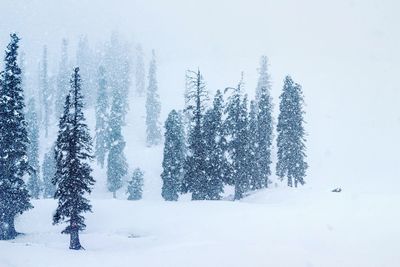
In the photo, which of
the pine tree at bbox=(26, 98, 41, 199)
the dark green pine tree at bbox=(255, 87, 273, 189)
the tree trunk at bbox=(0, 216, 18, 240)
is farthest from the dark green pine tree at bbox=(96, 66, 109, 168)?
the tree trunk at bbox=(0, 216, 18, 240)

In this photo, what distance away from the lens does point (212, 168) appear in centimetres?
4172

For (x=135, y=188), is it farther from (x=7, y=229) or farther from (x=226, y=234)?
(x=226, y=234)

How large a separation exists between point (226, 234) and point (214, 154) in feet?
55.5

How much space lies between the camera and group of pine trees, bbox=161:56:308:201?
136ft

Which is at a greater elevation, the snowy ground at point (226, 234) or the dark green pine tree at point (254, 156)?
the dark green pine tree at point (254, 156)

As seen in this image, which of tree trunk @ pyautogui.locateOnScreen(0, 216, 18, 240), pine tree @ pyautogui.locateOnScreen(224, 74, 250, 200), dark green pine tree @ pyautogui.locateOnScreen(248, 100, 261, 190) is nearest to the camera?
tree trunk @ pyautogui.locateOnScreen(0, 216, 18, 240)

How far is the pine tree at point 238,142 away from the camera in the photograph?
153 ft

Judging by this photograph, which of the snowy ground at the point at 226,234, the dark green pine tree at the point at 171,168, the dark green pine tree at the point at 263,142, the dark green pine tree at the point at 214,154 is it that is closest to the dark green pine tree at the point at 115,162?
the dark green pine tree at the point at 171,168

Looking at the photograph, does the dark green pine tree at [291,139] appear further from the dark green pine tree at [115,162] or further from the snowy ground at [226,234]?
the dark green pine tree at [115,162]

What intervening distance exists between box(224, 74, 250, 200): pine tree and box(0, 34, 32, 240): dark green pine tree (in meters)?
21.6

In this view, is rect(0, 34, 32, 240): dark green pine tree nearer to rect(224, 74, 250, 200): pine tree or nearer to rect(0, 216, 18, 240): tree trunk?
rect(0, 216, 18, 240): tree trunk

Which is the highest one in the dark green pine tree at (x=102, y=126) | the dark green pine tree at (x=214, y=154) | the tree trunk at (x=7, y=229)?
the dark green pine tree at (x=102, y=126)

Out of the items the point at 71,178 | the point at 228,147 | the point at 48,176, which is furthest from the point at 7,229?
the point at 48,176

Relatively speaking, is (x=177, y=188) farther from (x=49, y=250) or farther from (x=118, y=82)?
(x=118, y=82)
